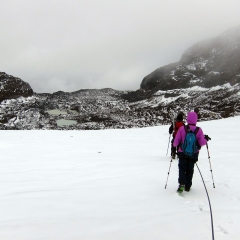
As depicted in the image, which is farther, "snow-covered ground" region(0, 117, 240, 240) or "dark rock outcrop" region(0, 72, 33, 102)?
→ "dark rock outcrop" region(0, 72, 33, 102)

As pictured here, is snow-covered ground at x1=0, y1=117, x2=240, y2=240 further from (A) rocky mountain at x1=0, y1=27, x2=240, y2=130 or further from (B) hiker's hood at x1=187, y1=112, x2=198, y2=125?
(A) rocky mountain at x1=0, y1=27, x2=240, y2=130

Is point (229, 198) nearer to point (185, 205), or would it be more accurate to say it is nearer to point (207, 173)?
point (185, 205)

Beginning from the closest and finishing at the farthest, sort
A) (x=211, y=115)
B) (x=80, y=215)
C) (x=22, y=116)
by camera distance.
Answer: (x=80, y=215) → (x=211, y=115) → (x=22, y=116)

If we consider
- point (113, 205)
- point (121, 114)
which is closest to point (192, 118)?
point (113, 205)

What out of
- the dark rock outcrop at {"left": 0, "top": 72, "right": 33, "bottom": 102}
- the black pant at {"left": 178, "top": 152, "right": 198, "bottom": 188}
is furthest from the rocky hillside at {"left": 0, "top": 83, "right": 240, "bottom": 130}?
the black pant at {"left": 178, "top": 152, "right": 198, "bottom": 188}

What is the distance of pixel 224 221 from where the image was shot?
368 cm

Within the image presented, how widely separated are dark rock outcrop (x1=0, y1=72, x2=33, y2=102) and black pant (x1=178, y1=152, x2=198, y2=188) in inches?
6556

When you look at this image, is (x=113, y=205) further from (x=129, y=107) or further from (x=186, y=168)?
(x=129, y=107)

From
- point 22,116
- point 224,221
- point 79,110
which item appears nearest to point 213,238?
point 224,221

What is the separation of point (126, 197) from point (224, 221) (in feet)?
6.66

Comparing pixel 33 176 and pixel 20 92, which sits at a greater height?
pixel 20 92

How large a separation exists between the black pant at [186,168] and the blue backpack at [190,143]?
0.17m

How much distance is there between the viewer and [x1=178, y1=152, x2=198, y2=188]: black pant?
526 cm

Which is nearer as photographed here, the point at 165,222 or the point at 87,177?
the point at 165,222
